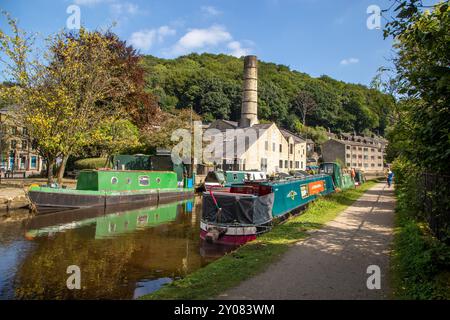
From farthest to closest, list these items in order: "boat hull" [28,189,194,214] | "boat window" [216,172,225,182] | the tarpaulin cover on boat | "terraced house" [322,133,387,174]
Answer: "terraced house" [322,133,387,174]
"boat window" [216,172,225,182]
"boat hull" [28,189,194,214]
the tarpaulin cover on boat

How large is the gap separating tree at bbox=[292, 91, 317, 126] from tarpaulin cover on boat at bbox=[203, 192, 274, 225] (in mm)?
101414

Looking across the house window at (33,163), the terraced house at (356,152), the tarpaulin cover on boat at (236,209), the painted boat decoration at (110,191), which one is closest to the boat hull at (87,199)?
the painted boat decoration at (110,191)

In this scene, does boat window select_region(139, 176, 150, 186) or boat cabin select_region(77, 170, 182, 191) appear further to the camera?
boat window select_region(139, 176, 150, 186)

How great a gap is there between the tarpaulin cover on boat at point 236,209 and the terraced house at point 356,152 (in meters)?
74.3

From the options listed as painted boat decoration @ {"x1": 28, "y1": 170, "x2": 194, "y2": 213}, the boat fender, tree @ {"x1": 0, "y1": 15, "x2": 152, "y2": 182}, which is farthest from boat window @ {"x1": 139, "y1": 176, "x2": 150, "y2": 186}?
the boat fender

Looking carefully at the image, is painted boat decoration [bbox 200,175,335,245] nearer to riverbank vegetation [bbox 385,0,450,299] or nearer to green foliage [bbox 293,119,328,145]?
riverbank vegetation [bbox 385,0,450,299]

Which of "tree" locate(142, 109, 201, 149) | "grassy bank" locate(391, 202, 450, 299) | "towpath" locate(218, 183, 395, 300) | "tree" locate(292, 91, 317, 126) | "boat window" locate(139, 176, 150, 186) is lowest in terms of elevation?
"towpath" locate(218, 183, 395, 300)

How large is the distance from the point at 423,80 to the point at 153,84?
93618 mm

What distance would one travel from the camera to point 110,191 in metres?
21.9

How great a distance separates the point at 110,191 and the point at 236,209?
12.5 m

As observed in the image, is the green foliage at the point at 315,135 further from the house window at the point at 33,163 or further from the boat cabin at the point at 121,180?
the boat cabin at the point at 121,180

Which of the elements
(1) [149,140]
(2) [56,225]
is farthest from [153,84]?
(2) [56,225]

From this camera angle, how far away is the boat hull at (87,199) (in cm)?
1825

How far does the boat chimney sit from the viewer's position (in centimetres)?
5838
